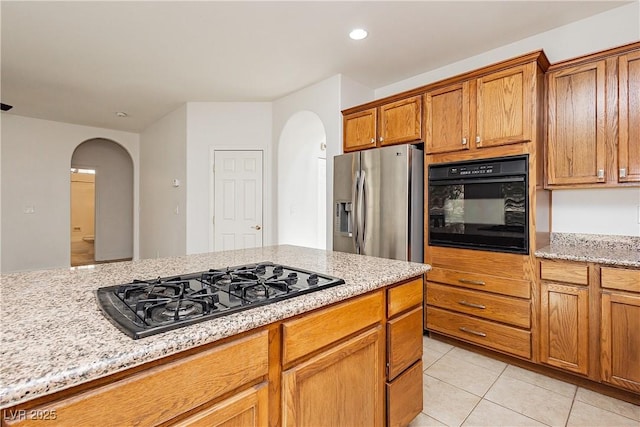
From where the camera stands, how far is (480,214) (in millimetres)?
2557

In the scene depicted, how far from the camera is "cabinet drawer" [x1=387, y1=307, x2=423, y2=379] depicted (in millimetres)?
1467

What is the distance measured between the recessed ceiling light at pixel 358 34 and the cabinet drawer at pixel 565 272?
2.23 meters

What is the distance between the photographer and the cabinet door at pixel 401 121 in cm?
291

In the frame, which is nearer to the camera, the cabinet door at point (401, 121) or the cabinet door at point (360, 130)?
the cabinet door at point (401, 121)

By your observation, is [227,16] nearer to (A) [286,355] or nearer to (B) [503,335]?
(A) [286,355]

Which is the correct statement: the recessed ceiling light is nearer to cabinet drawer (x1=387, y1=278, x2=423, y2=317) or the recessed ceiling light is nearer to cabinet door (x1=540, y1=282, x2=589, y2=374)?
cabinet drawer (x1=387, y1=278, x2=423, y2=317)

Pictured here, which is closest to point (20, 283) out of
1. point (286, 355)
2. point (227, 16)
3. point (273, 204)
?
point (286, 355)

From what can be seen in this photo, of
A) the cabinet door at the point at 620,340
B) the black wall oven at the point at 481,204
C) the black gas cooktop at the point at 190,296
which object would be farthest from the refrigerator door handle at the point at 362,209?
the cabinet door at the point at 620,340

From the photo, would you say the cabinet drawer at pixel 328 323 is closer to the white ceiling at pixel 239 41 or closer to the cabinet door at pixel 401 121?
the cabinet door at pixel 401 121

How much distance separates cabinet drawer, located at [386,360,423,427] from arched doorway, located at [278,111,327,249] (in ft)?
9.66

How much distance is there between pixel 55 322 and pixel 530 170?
2.69 m

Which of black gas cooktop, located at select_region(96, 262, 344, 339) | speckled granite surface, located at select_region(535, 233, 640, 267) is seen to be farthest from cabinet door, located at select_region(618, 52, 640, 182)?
black gas cooktop, located at select_region(96, 262, 344, 339)

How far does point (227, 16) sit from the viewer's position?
2441 mm

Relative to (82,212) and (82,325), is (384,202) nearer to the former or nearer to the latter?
(82,325)
